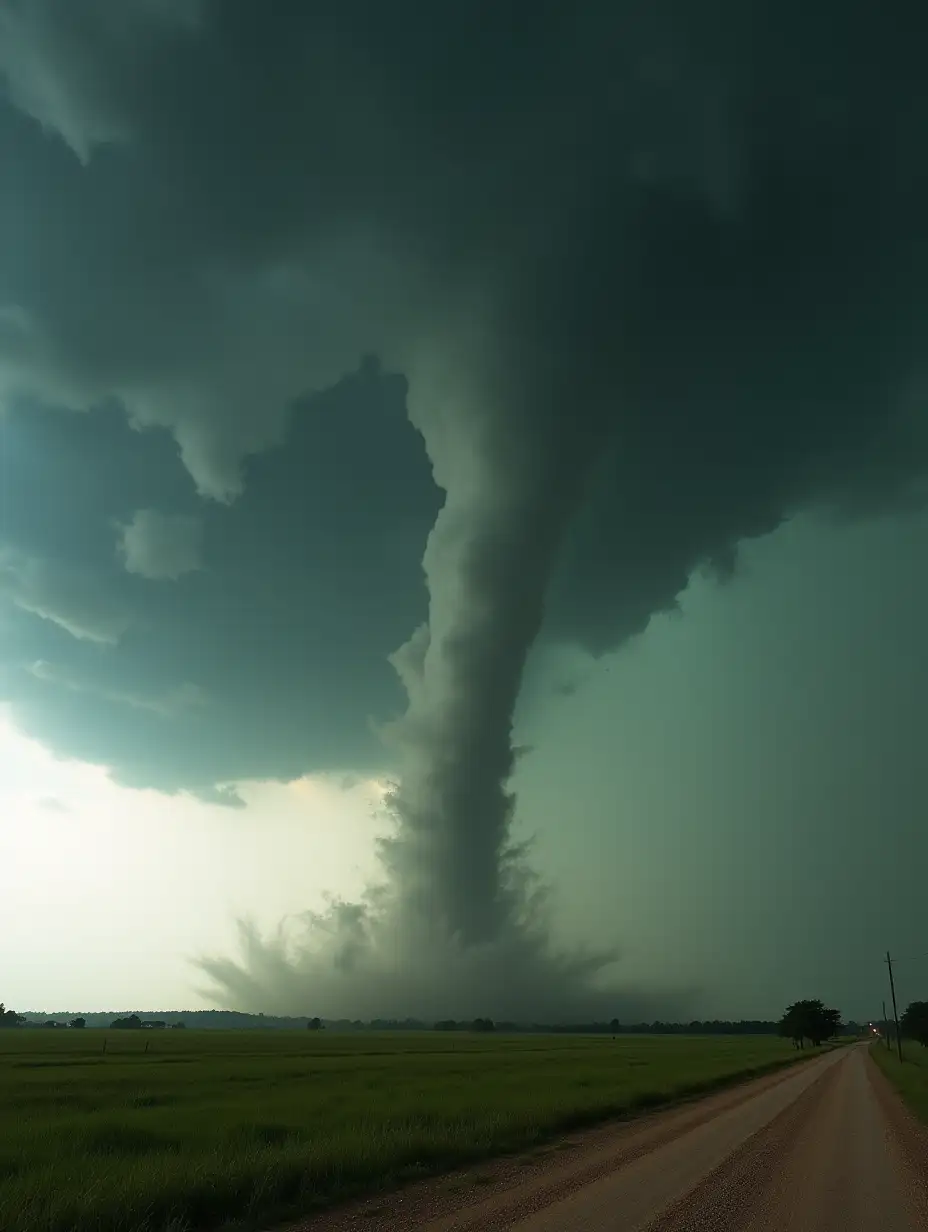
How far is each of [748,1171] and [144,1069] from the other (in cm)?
5415

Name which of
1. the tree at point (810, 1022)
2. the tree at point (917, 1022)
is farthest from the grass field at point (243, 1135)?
the tree at point (810, 1022)

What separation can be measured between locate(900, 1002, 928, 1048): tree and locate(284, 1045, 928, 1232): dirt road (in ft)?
408

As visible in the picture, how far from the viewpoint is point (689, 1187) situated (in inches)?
650

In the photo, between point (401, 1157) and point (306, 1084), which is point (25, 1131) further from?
point (306, 1084)

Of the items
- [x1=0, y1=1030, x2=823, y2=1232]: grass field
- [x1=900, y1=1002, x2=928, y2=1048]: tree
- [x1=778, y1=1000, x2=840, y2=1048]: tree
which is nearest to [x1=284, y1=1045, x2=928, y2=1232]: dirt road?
[x1=0, y1=1030, x2=823, y2=1232]: grass field

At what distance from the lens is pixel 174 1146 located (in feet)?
68.8

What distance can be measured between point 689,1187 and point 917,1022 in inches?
5963

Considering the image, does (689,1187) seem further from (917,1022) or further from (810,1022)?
(810,1022)

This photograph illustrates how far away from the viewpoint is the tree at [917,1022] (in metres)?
A: 126

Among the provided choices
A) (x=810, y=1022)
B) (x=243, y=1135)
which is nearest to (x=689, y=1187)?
(x=243, y=1135)

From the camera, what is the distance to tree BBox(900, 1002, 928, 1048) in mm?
125725

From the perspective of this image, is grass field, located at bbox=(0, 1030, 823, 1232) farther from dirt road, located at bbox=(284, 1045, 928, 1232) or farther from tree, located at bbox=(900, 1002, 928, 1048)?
tree, located at bbox=(900, 1002, 928, 1048)

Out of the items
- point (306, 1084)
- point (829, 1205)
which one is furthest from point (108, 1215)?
point (306, 1084)

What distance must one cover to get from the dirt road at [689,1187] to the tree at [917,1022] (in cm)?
12432
